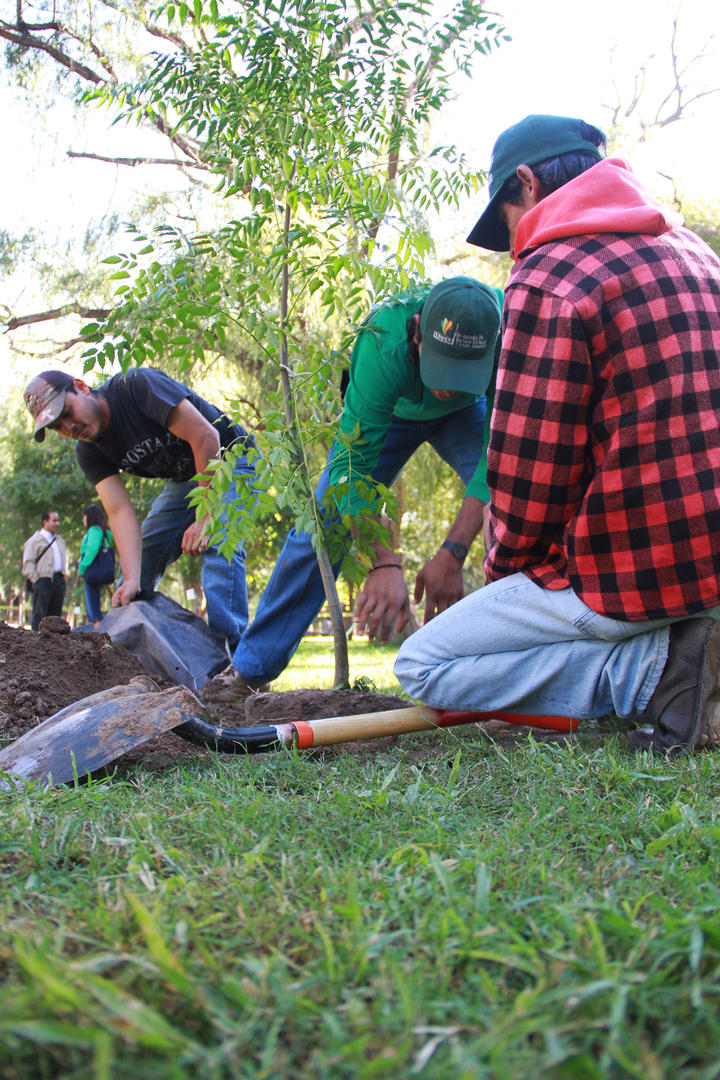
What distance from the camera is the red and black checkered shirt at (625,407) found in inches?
79.6

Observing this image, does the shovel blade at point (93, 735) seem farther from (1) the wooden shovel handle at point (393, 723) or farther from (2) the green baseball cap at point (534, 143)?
(2) the green baseball cap at point (534, 143)

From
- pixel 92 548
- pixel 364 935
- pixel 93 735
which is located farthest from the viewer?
pixel 92 548

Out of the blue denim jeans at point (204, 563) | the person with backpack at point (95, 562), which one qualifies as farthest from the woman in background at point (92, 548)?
the blue denim jeans at point (204, 563)

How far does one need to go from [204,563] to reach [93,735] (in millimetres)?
2474

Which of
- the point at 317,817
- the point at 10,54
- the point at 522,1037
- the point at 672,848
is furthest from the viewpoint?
the point at 10,54

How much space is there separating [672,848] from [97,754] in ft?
4.55

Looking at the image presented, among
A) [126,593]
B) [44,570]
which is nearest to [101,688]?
[126,593]

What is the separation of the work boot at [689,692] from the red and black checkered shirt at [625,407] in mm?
99

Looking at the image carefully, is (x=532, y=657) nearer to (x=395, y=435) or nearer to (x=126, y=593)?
(x=395, y=435)

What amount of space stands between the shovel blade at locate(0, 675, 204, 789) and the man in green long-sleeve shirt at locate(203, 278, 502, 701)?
110 centimetres

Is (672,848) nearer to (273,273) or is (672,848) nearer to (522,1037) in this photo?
(522,1037)

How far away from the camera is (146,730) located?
2.08 meters

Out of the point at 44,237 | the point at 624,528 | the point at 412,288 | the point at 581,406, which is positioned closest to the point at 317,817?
the point at 624,528

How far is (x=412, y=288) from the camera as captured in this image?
10.9 ft
